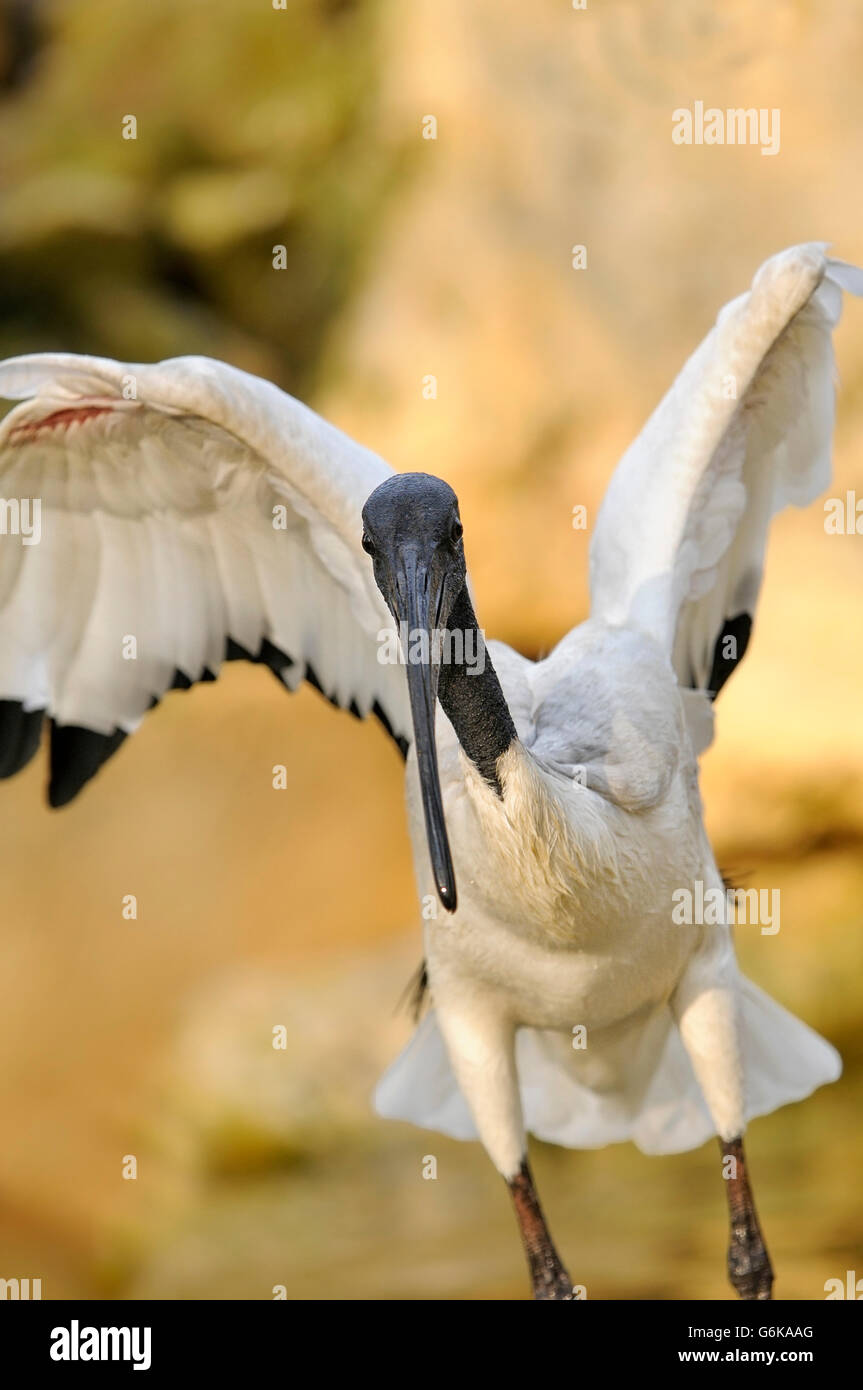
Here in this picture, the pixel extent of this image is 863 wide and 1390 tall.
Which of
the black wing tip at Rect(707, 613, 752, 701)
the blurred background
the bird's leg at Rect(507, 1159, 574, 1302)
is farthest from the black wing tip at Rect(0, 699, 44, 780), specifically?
the blurred background

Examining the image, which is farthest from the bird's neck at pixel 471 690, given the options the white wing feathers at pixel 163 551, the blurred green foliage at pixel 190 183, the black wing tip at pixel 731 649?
the blurred green foliage at pixel 190 183

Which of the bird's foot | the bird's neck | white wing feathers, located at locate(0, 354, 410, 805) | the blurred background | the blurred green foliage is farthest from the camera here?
the blurred green foliage

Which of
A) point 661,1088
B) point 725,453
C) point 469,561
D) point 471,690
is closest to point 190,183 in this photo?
point 469,561

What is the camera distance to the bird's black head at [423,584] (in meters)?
1.79

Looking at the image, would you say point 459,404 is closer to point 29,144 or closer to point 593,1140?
point 29,144

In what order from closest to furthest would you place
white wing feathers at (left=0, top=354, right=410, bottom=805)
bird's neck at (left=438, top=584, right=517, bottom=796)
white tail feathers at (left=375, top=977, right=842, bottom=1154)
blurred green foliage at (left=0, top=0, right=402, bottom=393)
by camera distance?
bird's neck at (left=438, top=584, right=517, bottom=796), white wing feathers at (left=0, top=354, right=410, bottom=805), white tail feathers at (left=375, top=977, right=842, bottom=1154), blurred green foliage at (left=0, top=0, right=402, bottom=393)

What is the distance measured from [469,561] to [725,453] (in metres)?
3.01

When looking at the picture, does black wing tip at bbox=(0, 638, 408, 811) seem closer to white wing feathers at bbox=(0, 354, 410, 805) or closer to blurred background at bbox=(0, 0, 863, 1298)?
white wing feathers at bbox=(0, 354, 410, 805)

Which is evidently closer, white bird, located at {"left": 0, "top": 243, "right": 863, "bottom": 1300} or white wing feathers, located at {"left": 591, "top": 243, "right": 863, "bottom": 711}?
white bird, located at {"left": 0, "top": 243, "right": 863, "bottom": 1300}

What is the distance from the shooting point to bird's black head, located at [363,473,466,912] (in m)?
1.79

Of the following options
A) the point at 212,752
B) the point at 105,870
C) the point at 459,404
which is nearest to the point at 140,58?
the point at 459,404

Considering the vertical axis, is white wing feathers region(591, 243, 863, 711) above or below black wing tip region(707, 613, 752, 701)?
above

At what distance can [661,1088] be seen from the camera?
299cm

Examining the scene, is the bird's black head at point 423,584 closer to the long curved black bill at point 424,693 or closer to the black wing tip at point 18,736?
the long curved black bill at point 424,693
